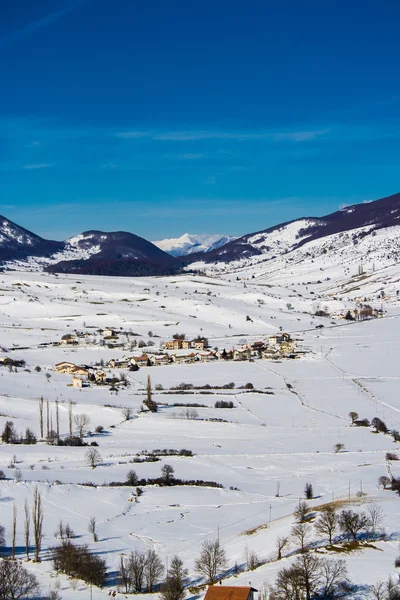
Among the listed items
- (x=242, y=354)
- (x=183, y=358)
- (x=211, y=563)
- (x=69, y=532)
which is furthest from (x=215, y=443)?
(x=242, y=354)

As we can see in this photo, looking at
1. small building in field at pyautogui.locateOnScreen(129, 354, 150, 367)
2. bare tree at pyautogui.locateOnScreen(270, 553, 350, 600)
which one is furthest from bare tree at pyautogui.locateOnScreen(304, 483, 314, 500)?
small building in field at pyautogui.locateOnScreen(129, 354, 150, 367)

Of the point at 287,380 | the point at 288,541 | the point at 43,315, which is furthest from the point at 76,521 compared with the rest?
the point at 43,315

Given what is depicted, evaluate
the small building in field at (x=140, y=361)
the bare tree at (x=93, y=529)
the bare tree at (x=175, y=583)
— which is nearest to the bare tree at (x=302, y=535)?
the bare tree at (x=175, y=583)

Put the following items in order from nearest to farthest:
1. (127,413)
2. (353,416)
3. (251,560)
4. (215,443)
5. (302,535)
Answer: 1. (251,560)
2. (302,535)
3. (215,443)
4. (353,416)
5. (127,413)

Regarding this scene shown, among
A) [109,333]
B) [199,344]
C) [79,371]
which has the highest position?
[109,333]

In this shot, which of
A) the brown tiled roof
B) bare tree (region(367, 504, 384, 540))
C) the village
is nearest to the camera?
the brown tiled roof

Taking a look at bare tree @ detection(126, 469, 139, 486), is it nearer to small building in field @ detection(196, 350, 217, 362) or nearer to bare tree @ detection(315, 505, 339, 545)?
bare tree @ detection(315, 505, 339, 545)

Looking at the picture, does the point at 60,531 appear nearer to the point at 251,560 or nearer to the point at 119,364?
the point at 251,560
